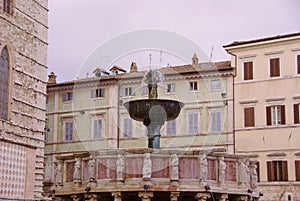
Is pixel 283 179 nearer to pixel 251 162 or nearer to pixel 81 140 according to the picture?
pixel 81 140

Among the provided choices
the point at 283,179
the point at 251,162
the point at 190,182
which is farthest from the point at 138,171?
the point at 283,179

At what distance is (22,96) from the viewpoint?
2072 centimetres

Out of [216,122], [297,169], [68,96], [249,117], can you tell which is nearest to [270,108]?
[249,117]

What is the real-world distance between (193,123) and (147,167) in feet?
61.4

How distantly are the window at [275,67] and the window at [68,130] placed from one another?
10.8 m

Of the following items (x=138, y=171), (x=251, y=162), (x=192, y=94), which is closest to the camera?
(x=138, y=171)

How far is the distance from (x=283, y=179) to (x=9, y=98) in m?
A: 12.4

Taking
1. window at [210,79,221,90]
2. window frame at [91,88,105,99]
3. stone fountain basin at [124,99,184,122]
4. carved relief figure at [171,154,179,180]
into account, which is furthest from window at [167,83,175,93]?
carved relief figure at [171,154,179,180]

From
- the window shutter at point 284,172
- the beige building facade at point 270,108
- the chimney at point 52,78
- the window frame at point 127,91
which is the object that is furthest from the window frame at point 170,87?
the chimney at point 52,78

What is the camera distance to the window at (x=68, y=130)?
106 feet

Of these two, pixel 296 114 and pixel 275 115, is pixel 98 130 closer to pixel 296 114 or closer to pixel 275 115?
pixel 275 115

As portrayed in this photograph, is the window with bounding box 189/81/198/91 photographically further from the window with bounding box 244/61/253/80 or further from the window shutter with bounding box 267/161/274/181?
the window shutter with bounding box 267/161/274/181

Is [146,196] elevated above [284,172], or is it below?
below

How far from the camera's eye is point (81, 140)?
1335 inches
